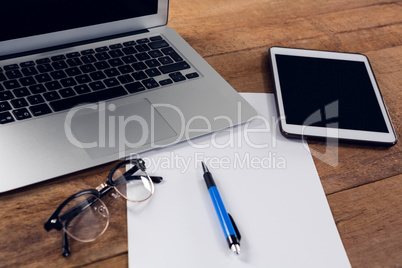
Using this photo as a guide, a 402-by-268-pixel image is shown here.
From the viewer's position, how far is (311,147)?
735 millimetres

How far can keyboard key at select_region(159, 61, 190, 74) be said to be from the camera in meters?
0.81

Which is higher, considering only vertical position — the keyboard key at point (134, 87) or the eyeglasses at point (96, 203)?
the keyboard key at point (134, 87)

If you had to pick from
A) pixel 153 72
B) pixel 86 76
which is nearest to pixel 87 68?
pixel 86 76

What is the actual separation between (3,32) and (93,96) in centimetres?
21

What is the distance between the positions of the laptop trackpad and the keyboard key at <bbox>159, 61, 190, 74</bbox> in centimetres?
9

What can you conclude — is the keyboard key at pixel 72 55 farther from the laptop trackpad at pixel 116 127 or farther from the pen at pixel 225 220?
the pen at pixel 225 220

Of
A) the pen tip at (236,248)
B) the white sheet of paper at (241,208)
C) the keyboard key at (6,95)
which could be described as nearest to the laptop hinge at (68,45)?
the keyboard key at (6,95)

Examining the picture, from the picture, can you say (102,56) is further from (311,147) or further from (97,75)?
(311,147)

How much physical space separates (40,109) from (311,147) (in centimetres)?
48

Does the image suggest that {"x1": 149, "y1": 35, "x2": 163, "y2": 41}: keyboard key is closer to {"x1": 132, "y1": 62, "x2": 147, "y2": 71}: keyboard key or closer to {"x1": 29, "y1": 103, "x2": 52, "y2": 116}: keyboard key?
{"x1": 132, "y1": 62, "x2": 147, "y2": 71}: keyboard key

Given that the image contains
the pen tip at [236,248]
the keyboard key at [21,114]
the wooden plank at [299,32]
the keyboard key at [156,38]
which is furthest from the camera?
the wooden plank at [299,32]

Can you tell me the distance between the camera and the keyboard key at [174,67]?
2.64 ft

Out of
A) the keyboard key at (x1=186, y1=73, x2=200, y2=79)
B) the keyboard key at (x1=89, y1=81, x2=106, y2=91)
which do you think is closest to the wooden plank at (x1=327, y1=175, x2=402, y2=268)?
the keyboard key at (x1=186, y1=73, x2=200, y2=79)

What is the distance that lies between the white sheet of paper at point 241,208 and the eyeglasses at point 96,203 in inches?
0.8
